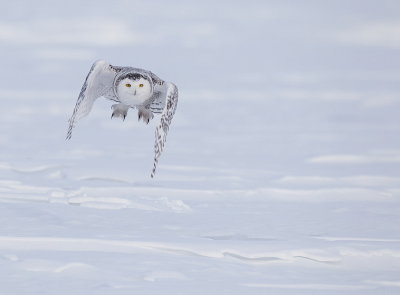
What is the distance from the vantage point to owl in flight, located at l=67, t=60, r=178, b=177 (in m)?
13.4

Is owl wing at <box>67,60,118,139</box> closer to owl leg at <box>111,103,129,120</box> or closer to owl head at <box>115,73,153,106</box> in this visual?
owl leg at <box>111,103,129,120</box>

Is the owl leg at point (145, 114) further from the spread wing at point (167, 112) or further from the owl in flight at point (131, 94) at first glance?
the spread wing at point (167, 112)

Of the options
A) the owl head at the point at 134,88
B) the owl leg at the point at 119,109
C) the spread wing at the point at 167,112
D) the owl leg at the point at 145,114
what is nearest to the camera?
the owl head at the point at 134,88

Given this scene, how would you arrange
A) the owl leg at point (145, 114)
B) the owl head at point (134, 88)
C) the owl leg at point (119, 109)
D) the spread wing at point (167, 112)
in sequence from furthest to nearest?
the owl leg at point (119, 109), the owl leg at point (145, 114), the spread wing at point (167, 112), the owl head at point (134, 88)

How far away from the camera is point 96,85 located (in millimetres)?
14141

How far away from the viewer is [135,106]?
13969mm

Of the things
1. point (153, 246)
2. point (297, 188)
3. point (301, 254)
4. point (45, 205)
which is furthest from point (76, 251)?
point (297, 188)

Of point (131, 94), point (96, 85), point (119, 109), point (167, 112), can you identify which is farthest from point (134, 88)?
point (96, 85)

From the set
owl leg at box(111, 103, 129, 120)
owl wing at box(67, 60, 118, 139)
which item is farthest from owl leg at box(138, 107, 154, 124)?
owl wing at box(67, 60, 118, 139)

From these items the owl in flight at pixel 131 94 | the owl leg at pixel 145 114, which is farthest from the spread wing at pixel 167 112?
the owl leg at pixel 145 114

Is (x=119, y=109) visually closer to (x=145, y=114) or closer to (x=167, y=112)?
(x=145, y=114)

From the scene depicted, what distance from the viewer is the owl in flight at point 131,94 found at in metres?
13.4

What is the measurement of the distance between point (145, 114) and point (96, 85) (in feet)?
3.17

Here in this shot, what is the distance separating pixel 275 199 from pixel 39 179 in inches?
310
